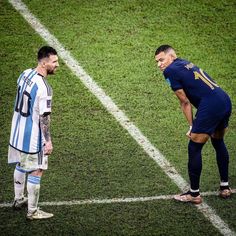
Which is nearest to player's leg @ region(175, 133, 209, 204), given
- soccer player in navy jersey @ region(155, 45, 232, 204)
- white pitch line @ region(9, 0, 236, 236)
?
soccer player in navy jersey @ region(155, 45, 232, 204)

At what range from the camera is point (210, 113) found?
8.34 meters

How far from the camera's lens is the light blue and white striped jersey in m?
7.86

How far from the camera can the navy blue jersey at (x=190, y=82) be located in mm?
8383

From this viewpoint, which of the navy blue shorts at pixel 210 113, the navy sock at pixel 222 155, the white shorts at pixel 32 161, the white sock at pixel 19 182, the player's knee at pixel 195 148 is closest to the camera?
the white shorts at pixel 32 161

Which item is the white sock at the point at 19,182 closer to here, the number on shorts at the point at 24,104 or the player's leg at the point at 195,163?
the number on shorts at the point at 24,104

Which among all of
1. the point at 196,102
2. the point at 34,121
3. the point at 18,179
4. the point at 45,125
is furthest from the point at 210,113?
the point at 18,179

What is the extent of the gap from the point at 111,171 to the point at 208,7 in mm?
5775

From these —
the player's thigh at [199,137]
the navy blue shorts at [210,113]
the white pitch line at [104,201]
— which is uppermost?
the navy blue shorts at [210,113]

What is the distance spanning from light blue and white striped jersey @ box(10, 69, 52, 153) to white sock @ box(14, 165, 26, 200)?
0.98ft

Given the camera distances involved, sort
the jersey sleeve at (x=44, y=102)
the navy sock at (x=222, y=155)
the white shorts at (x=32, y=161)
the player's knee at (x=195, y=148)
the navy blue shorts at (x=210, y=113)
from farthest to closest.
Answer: the navy sock at (x=222, y=155) < the player's knee at (x=195, y=148) < the navy blue shorts at (x=210, y=113) < the white shorts at (x=32, y=161) < the jersey sleeve at (x=44, y=102)

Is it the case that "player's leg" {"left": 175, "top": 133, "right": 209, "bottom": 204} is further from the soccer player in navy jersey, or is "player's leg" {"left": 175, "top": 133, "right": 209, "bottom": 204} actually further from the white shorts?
the white shorts

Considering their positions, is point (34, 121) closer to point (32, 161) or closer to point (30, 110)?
point (30, 110)

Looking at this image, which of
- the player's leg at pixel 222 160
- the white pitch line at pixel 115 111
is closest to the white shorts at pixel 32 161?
the white pitch line at pixel 115 111

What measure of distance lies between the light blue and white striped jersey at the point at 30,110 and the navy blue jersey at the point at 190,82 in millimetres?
1418
